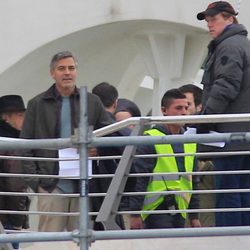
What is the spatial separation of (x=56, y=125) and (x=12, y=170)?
0.52 meters

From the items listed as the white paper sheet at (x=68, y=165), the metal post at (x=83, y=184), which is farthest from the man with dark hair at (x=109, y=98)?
the metal post at (x=83, y=184)

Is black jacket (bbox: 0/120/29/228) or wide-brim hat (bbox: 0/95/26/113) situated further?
wide-brim hat (bbox: 0/95/26/113)

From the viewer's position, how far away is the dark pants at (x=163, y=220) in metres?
7.24

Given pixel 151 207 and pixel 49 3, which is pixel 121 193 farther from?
pixel 49 3

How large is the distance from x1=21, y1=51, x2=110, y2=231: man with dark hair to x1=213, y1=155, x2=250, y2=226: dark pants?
0.89 metres

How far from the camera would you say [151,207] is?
7.30 meters

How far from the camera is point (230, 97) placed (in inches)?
282

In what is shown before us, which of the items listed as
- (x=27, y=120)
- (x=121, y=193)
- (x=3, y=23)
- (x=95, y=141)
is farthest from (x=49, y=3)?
(x=95, y=141)

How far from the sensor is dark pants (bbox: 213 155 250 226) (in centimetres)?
703

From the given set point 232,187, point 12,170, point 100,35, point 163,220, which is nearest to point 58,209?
point 12,170

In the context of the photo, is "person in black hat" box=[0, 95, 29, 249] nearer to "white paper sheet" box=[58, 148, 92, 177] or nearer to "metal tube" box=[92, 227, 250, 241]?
"white paper sheet" box=[58, 148, 92, 177]

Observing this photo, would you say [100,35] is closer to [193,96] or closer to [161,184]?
[193,96]

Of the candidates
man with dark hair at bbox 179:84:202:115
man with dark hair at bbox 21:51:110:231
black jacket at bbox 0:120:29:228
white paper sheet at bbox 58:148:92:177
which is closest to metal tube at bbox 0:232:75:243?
white paper sheet at bbox 58:148:92:177

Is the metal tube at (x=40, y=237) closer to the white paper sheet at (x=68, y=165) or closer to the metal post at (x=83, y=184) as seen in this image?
the metal post at (x=83, y=184)
